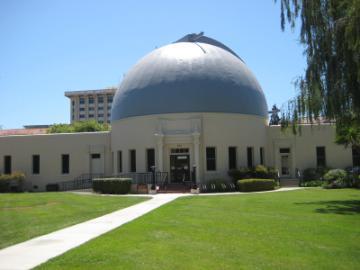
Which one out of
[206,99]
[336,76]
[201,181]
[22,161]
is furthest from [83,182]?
[336,76]

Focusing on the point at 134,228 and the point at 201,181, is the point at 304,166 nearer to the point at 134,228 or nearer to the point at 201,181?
the point at 201,181

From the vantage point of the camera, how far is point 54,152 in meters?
39.1

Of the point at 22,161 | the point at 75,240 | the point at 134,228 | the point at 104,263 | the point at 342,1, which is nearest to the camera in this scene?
the point at 104,263

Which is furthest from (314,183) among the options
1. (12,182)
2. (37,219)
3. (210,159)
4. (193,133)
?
(12,182)

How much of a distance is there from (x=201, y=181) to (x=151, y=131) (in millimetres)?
5554

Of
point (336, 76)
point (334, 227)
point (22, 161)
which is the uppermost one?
point (336, 76)

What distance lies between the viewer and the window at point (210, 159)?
112 feet

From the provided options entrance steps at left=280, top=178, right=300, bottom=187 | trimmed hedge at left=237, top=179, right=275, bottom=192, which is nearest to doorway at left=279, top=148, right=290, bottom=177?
entrance steps at left=280, top=178, right=300, bottom=187

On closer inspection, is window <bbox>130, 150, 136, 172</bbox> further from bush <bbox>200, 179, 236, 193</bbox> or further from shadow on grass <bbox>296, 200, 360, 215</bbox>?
shadow on grass <bbox>296, 200, 360, 215</bbox>

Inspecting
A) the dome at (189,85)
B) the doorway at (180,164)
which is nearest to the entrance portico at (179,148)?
the doorway at (180,164)

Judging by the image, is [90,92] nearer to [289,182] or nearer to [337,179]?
[289,182]

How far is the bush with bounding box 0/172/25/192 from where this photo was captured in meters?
37.2

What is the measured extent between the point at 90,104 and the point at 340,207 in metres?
136

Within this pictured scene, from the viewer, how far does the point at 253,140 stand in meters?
35.5
